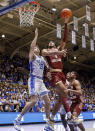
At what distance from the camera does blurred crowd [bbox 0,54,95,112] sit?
11.6m

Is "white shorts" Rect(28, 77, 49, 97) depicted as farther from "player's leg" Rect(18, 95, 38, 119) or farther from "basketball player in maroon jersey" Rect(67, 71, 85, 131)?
"basketball player in maroon jersey" Rect(67, 71, 85, 131)

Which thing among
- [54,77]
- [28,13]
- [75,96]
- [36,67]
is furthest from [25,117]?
[28,13]

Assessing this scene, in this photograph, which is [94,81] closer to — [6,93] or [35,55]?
[6,93]

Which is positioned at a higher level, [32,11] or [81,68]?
[32,11]

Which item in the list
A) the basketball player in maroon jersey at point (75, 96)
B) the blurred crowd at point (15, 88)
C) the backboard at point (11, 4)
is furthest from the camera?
the blurred crowd at point (15, 88)

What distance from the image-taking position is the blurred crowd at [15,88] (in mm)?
11617

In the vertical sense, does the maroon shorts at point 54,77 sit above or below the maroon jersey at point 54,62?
below

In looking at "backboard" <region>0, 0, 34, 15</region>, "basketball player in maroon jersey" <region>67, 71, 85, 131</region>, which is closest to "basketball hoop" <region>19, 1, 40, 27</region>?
"backboard" <region>0, 0, 34, 15</region>

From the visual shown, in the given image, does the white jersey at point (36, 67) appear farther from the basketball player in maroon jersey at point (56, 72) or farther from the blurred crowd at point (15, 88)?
the blurred crowd at point (15, 88)

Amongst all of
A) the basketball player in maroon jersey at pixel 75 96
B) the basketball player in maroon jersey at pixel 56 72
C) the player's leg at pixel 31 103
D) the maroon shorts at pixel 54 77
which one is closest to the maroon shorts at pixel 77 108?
the basketball player in maroon jersey at pixel 75 96

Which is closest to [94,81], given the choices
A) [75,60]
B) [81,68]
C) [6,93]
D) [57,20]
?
[81,68]

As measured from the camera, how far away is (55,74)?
468 cm

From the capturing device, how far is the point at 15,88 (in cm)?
1459

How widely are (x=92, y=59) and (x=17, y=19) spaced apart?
47.8 feet
